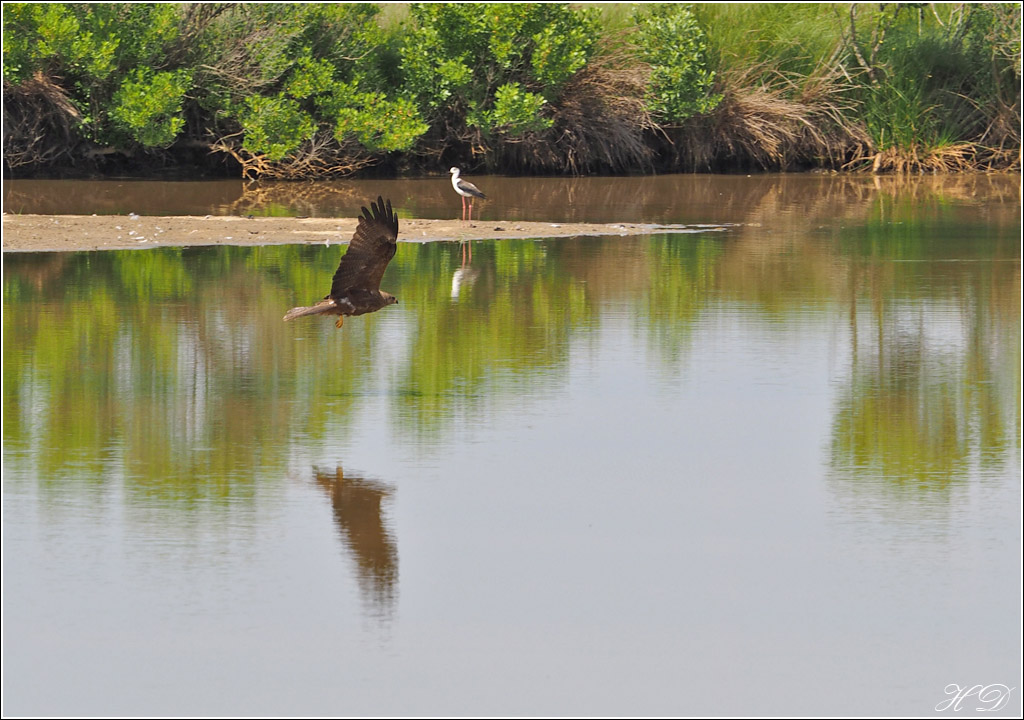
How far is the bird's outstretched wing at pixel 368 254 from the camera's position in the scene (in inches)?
390

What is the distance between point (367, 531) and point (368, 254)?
9.34ft

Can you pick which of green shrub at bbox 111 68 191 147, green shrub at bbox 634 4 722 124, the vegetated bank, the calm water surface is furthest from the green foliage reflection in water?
green shrub at bbox 634 4 722 124

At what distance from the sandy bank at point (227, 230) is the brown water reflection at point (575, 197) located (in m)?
1.27

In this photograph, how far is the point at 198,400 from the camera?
393 inches

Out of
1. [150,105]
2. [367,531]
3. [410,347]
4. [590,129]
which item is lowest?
[367,531]

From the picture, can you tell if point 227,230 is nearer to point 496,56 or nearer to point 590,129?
point 496,56

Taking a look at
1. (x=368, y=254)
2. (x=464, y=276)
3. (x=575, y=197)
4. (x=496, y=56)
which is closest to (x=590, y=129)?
(x=496, y=56)

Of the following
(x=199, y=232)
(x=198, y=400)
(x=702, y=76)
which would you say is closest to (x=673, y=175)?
(x=702, y=76)

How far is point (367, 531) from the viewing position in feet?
24.6

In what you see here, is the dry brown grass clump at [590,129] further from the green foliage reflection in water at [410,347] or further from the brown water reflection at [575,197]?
the green foliage reflection in water at [410,347]

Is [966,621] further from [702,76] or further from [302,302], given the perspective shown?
[702,76]

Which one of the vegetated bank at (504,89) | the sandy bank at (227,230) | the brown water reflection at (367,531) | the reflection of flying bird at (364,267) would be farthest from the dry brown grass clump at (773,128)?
the brown water reflection at (367,531)

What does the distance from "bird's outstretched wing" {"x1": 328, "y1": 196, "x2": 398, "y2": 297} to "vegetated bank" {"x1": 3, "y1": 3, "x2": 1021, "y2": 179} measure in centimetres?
1460

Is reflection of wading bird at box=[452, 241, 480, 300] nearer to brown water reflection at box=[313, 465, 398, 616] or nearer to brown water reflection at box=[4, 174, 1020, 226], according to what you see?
brown water reflection at box=[4, 174, 1020, 226]
